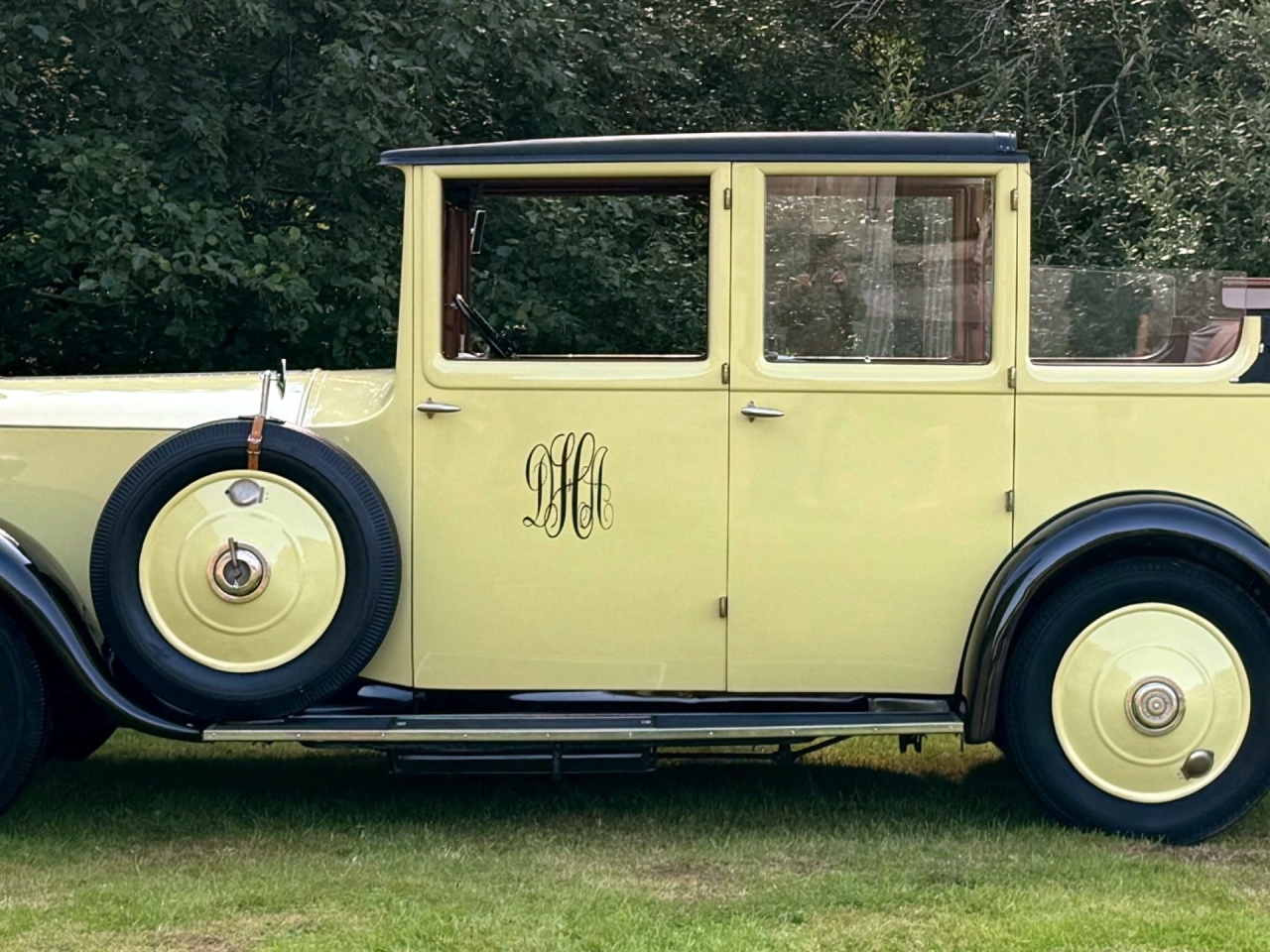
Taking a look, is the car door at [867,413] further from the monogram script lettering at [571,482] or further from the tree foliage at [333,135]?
the tree foliage at [333,135]

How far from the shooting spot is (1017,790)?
17.3 feet

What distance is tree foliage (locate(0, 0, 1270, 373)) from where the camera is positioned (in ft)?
24.2

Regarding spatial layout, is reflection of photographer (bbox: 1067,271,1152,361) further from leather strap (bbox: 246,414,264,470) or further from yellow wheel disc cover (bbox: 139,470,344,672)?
leather strap (bbox: 246,414,264,470)

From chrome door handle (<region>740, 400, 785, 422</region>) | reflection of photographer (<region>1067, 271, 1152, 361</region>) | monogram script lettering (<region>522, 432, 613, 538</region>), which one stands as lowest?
monogram script lettering (<region>522, 432, 613, 538</region>)

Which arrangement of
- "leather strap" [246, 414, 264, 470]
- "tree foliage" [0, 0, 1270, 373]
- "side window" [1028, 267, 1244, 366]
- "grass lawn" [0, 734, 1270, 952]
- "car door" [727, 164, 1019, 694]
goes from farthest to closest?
1. "tree foliage" [0, 0, 1270, 373]
2. "side window" [1028, 267, 1244, 366]
3. "car door" [727, 164, 1019, 694]
4. "leather strap" [246, 414, 264, 470]
5. "grass lawn" [0, 734, 1270, 952]

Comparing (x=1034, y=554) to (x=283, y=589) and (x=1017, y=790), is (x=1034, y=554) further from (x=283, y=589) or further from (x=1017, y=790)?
(x=283, y=589)

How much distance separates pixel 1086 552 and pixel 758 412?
1051 mm

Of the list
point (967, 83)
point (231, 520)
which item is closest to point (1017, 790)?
point (231, 520)

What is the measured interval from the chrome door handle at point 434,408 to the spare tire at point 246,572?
10.9 inches

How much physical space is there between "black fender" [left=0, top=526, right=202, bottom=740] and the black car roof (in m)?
1.60

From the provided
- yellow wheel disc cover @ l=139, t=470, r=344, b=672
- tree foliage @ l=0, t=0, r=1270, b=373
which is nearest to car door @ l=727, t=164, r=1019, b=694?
yellow wheel disc cover @ l=139, t=470, r=344, b=672

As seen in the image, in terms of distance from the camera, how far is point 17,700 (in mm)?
4543

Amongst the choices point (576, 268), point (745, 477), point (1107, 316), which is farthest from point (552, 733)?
point (576, 268)

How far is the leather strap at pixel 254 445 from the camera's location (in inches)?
178
